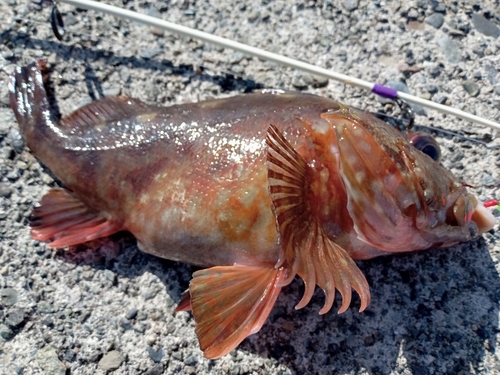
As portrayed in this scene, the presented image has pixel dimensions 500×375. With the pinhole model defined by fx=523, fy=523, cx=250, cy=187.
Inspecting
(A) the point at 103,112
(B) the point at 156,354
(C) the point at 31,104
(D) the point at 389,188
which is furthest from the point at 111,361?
(D) the point at 389,188

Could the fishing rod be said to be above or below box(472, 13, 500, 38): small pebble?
below

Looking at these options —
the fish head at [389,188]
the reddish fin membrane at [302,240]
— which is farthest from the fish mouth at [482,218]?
the reddish fin membrane at [302,240]

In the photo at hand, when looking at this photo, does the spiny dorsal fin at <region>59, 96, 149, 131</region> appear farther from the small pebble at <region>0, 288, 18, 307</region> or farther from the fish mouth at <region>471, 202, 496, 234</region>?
the fish mouth at <region>471, 202, 496, 234</region>

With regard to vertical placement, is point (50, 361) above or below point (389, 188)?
below

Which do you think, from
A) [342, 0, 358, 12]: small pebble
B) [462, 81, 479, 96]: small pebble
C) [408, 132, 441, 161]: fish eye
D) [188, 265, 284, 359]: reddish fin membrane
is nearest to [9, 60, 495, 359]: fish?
[188, 265, 284, 359]: reddish fin membrane

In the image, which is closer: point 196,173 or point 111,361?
point 196,173

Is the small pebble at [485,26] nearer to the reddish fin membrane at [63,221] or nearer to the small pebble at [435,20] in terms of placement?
the small pebble at [435,20]

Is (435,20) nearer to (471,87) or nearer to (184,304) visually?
(471,87)
